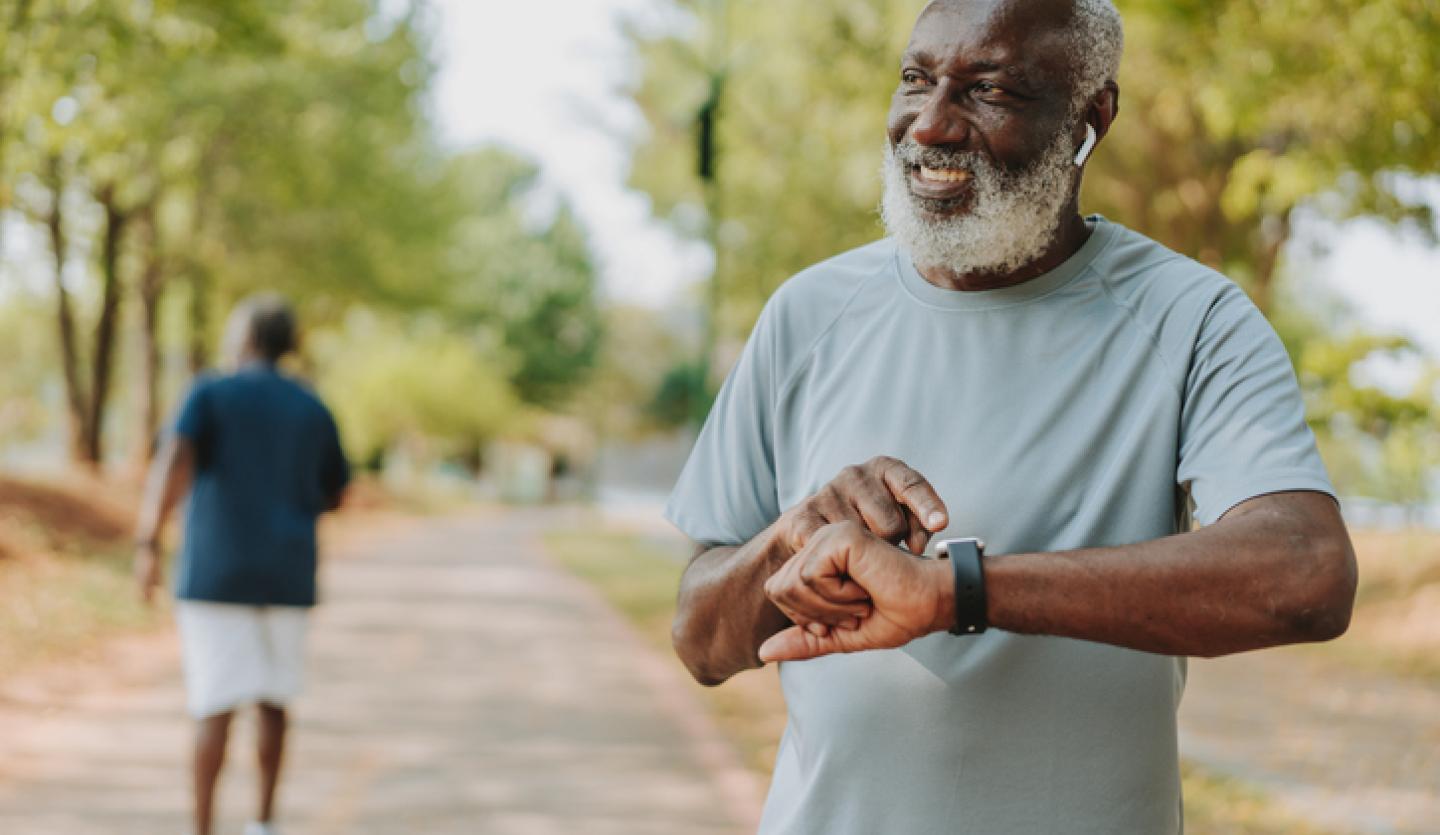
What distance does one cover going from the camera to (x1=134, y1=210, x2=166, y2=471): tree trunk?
77.8ft

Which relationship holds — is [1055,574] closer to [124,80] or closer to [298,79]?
[124,80]

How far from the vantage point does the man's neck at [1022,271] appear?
191 centimetres

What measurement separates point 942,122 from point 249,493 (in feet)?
Result: 14.5

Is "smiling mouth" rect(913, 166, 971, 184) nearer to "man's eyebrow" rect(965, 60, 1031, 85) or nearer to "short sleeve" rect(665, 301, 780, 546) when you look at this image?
"man's eyebrow" rect(965, 60, 1031, 85)

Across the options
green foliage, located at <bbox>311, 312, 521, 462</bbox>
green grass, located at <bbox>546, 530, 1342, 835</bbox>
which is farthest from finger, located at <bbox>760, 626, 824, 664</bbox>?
green foliage, located at <bbox>311, 312, 521, 462</bbox>

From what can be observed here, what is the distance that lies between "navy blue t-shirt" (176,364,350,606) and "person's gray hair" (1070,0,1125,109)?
4.43 meters

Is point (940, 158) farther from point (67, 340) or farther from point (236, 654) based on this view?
point (67, 340)

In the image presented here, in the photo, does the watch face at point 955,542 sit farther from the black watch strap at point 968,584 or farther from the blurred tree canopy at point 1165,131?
the blurred tree canopy at point 1165,131

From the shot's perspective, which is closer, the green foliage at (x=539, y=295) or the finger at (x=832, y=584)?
the finger at (x=832, y=584)

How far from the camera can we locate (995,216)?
1856 mm

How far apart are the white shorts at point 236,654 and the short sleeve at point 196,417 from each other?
2.04ft

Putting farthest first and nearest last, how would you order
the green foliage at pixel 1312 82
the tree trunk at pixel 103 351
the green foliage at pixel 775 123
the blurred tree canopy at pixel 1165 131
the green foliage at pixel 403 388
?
the green foliage at pixel 403 388 → the tree trunk at pixel 103 351 → the green foliage at pixel 775 123 → the blurred tree canopy at pixel 1165 131 → the green foliage at pixel 1312 82

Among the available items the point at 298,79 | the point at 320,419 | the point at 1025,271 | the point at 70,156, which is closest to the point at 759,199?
the point at 298,79

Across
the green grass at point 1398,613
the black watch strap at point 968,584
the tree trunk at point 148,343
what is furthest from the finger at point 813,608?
the tree trunk at point 148,343
